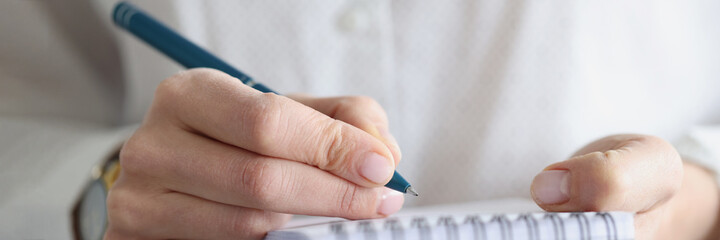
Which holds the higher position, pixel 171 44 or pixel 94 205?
pixel 171 44

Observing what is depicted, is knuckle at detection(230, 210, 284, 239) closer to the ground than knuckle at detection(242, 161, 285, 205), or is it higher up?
closer to the ground

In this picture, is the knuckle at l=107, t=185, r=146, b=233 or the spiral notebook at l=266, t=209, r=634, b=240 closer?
the spiral notebook at l=266, t=209, r=634, b=240

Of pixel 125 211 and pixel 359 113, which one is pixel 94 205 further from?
pixel 359 113

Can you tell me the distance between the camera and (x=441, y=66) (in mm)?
643

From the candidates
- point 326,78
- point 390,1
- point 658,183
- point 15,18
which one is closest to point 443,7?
point 390,1

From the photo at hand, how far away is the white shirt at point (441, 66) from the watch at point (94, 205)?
3.4 inches

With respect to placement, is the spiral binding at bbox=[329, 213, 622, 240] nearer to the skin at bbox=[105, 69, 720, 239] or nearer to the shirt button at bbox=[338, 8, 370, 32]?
the skin at bbox=[105, 69, 720, 239]

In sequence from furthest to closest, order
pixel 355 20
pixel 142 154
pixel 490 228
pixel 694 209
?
pixel 355 20 < pixel 694 209 < pixel 142 154 < pixel 490 228

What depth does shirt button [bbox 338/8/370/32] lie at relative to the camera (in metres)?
0.59

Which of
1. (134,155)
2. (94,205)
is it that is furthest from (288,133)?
(94,205)

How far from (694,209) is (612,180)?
214 millimetres

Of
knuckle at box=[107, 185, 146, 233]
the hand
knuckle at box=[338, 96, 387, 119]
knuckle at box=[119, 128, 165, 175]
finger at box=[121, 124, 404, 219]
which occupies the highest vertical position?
the hand

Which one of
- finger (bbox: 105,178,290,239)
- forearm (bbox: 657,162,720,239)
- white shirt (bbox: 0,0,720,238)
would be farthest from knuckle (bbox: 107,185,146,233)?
forearm (bbox: 657,162,720,239)

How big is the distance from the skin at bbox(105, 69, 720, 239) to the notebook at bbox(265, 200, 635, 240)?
0.17ft
